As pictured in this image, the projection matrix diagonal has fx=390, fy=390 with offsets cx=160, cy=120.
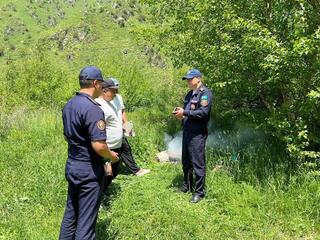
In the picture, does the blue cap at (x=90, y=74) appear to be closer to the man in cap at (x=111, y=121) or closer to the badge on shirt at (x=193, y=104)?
the man in cap at (x=111, y=121)

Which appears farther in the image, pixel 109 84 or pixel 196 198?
pixel 109 84

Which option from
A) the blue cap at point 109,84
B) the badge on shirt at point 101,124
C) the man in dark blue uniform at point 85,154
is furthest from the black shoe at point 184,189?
the badge on shirt at point 101,124

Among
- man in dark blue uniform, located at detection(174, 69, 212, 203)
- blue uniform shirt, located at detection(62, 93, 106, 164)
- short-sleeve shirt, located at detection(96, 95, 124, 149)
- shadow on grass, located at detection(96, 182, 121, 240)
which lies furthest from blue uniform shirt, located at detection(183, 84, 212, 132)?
blue uniform shirt, located at detection(62, 93, 106, 164)

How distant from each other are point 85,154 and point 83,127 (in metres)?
0.30

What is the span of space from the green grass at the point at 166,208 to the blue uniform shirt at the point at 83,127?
1.30 meters

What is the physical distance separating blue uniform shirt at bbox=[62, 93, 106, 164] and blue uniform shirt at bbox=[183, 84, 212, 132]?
1.86 meters

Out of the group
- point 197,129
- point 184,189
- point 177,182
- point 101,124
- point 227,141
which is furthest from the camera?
point 227,141

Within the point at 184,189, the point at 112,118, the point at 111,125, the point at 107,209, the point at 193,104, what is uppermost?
the point at 193,104

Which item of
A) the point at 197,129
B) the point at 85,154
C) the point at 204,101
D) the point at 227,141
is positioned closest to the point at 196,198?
the point at 197,129

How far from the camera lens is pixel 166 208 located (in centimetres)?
537

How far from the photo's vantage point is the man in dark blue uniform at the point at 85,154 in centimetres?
381

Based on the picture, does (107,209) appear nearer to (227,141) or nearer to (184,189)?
(184,189)

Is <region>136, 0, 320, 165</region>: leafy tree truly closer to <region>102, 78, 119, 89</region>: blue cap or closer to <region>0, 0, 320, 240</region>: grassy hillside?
<region>0, 0, 320, 240</region>: grassy hillside

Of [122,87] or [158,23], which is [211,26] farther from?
[122,87]
